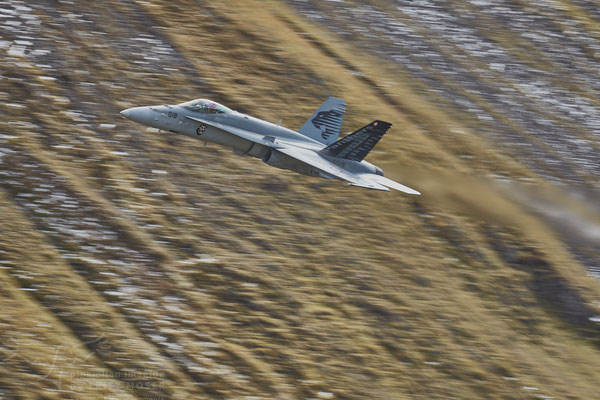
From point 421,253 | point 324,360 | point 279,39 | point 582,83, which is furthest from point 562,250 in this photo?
point 279,39

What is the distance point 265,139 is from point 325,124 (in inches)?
119

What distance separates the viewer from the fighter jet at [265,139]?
89.2 feet

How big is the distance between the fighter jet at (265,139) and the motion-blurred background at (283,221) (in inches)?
82.7

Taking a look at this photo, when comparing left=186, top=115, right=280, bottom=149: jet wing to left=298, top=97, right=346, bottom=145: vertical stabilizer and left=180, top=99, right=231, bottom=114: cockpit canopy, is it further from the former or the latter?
left=298, top=97, right=346, bottom=145: vertical stabilizer

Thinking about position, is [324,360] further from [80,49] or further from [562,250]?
[80,49]

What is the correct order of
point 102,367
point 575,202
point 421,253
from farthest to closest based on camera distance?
point 575,202 < point 421,253 < point 102,367

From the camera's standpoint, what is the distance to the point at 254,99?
34.1 meters

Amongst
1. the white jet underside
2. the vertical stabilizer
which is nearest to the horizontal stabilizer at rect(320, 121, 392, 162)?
the white jet underside

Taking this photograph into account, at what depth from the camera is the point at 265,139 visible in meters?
27.4

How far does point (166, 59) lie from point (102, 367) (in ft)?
56.7

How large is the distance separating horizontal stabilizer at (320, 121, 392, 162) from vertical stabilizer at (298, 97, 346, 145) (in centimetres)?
167

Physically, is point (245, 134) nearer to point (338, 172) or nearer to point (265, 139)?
point (265, 139)

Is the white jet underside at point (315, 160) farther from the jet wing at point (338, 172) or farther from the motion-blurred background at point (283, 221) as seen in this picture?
the motion-blurred background at point (283, 221)

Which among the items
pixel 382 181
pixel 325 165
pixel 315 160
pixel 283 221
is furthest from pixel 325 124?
pixel 283 221
